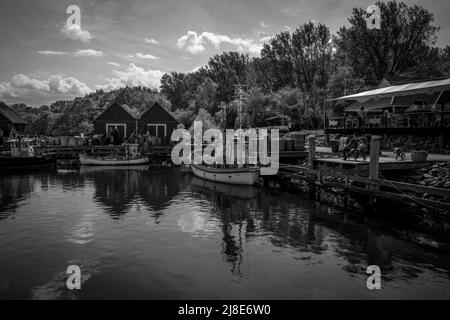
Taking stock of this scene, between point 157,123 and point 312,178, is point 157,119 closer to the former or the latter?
point 157,123

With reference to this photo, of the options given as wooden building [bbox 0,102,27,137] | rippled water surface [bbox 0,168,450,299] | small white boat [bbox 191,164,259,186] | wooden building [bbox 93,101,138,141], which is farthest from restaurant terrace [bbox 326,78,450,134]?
wooden building [bbox 0,102,27,137]

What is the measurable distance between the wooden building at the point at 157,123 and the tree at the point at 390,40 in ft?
99.6

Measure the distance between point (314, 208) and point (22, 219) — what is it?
16.2 m

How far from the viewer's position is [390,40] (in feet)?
174

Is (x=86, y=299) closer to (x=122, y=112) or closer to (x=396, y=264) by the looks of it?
(x=396, y=264)

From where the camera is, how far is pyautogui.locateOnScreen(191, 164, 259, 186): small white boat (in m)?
27.5

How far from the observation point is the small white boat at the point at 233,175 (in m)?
27.5

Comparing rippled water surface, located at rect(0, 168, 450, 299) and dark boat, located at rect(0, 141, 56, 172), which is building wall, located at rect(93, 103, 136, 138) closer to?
dark boat, located at rect(0, 141, 56, 172)

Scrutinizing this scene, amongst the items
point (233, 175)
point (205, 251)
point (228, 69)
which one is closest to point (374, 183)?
point (205, 251)

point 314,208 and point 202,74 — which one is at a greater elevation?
point 202,74

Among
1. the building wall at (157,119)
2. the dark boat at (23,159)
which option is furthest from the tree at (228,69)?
the dark boat at (23,159)
